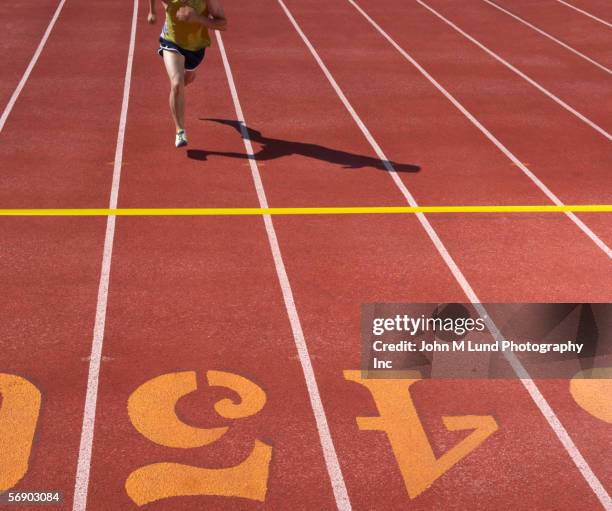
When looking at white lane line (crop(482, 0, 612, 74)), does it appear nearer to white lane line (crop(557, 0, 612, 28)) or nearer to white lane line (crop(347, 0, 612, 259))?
white lane line (crop(557, 0, 612, 28))

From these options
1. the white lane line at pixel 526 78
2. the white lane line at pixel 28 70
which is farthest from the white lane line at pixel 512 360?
the white lane line at pixel 28 70

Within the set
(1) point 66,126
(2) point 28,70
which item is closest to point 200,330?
(1) point 66,126

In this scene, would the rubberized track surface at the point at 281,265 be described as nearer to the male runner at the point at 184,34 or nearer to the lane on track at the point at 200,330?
the lane on track at the point at 200,330

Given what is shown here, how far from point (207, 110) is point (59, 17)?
531cm

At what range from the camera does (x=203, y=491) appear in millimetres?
4297

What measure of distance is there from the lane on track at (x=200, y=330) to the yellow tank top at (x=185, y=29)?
1.05 metres

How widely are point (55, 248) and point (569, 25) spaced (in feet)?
35.1

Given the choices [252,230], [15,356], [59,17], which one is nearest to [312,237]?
[252,230]

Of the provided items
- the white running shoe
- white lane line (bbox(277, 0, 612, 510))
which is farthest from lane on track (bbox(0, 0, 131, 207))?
white lane line (bbox(277, 0, 612, 510))

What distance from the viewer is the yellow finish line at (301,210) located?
741 centimetres

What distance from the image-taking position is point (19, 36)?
13.0 metres

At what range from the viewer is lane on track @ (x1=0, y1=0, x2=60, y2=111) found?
1107 centimetres

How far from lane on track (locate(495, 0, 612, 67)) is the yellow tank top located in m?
6.69

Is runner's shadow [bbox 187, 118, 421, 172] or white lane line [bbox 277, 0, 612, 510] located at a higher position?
white lane line [bbox 277, 0, 612, 510]
